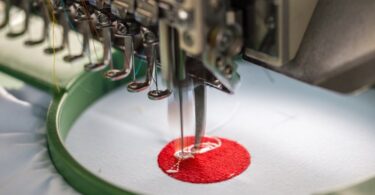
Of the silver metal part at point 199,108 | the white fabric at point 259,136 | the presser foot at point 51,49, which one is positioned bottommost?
the white fabric at point 259,136

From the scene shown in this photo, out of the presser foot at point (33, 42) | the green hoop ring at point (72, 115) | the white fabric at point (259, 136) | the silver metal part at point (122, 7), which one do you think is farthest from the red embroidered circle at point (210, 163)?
Result: the presser foot at point (33, 42)

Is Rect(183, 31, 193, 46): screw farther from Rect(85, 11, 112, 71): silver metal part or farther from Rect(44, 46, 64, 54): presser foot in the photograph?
Rect(44, 46, 64, 54): presser foot

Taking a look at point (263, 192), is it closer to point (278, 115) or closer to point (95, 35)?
point (278, 115)

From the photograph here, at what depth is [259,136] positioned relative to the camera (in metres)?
1.52

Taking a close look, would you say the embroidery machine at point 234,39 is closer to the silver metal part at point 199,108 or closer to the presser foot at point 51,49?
the silver metal part at point 199,108

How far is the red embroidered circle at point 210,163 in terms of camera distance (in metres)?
1.38

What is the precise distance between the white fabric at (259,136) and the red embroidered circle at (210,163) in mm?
16

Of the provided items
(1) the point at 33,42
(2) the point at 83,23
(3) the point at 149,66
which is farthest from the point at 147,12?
(1) the point at 33,42

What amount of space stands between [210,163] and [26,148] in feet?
1.24

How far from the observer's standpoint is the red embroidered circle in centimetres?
138

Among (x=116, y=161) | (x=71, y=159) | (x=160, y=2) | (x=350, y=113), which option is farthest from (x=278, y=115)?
(x=160, y=2)

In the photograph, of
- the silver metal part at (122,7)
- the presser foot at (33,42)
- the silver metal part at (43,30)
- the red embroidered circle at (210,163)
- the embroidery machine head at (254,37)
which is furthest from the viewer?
the presser foot at (33,42)

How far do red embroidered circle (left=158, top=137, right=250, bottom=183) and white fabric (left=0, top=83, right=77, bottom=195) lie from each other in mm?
219

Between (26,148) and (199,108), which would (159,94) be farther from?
(26,148)
